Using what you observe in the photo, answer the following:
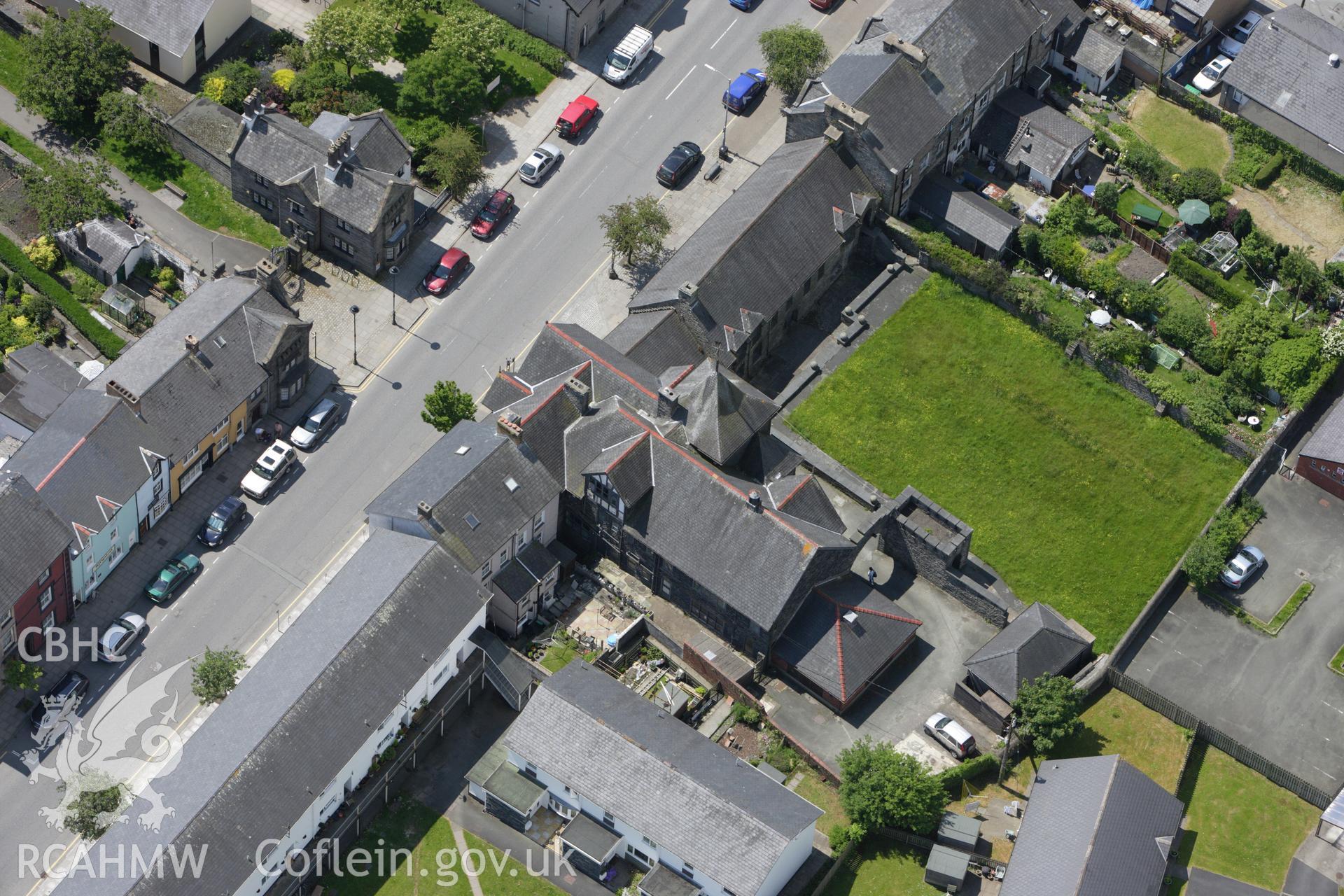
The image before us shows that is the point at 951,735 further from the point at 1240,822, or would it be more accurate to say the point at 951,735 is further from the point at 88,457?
the point at 88,457

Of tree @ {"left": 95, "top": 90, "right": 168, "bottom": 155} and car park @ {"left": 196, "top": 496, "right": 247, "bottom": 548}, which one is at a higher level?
tree @ {"left": 95, "top": 90, "right": 168, "bottom": 155}

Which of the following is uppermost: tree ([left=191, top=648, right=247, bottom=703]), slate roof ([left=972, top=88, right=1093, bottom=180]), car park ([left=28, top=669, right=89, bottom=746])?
slate roof ([left=972, top=88, right=1093, bottom=180])

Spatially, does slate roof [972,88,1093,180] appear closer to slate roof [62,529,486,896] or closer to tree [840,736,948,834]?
tree [840,736,948,834]

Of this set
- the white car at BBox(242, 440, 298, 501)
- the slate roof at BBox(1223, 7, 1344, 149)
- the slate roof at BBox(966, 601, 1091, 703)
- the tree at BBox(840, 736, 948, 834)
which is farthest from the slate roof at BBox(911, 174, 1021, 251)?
the white car at BBox(242, 440, 298, 501)

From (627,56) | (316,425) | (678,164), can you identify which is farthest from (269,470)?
(627,56)

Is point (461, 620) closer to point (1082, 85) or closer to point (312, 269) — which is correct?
point (312, 269)

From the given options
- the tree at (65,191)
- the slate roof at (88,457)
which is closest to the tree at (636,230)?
the slate roof at (88,457)

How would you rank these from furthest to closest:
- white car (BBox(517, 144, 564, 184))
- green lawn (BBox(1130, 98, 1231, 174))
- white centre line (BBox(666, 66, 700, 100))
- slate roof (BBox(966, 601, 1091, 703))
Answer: white centre line (BBox(666, 66, 700, 100)) < green lawn (BBox(1130, 98, 1231, 174)) < white car (BBox(517, 144, 564, 184)) < slate roof (BBox(966, 601, 1091, 703))
